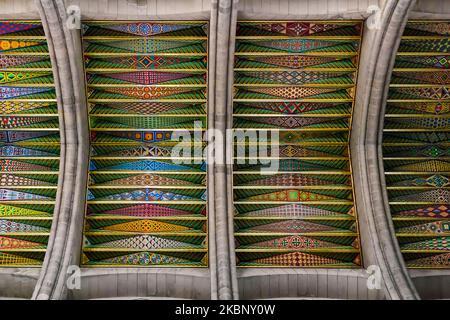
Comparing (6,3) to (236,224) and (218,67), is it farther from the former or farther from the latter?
(236,224)

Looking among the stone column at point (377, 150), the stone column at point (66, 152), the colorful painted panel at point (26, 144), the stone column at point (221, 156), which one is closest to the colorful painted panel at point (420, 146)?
the stone column at point (377, 150)

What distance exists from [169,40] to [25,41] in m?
3.44

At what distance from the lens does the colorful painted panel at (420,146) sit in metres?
13.9

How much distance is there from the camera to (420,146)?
14766mm

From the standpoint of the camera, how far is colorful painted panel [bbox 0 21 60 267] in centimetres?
1365

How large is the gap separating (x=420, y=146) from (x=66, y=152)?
29.6 feet

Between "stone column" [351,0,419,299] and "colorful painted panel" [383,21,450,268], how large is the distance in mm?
487

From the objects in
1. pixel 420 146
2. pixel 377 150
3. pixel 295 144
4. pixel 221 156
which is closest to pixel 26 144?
pixel 221 156

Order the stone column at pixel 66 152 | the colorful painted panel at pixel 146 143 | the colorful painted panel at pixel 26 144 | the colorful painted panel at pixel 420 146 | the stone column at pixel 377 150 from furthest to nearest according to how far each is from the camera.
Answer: the colorful painted panel at pixel 420 146, the colorful painted panel at pixel 146 143, the colorful painted panel at pixel 26 144, the stone column at pixel 377 150, the stone column at pixel 66 152

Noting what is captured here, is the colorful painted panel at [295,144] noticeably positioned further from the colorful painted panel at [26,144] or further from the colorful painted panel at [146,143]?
the colorful painted panel at [26,144]

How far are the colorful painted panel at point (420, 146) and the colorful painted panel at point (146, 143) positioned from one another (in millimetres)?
4840

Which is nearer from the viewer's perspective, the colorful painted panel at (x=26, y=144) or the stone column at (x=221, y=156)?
the stone column at (x=221, y=156)

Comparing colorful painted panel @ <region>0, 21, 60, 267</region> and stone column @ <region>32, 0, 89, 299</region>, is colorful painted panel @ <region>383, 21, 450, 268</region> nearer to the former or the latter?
stone column @ <region>32, 0, 89, 299</region>

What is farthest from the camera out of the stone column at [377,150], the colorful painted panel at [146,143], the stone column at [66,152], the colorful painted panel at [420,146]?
the colorful painted panel at [420,146]
